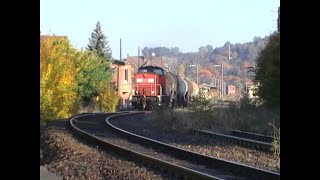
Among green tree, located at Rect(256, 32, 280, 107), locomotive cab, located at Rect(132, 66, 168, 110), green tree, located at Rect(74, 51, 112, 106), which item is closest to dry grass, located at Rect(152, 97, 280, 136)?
green tree, located at Rect(256, 32, 280, 107)

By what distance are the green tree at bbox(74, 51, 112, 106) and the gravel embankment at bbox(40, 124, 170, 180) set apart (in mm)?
25249

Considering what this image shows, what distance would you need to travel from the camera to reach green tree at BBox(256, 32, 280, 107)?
17516 mm

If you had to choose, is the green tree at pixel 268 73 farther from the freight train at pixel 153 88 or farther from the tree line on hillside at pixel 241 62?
the freight train at pixel 153 88

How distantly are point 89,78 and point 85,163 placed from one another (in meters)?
31.2

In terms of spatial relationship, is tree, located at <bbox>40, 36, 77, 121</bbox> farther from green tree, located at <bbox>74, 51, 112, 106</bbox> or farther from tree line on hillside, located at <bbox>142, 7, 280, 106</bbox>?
green tree, located at <bbox>74, 51, 112, 106</bbox>

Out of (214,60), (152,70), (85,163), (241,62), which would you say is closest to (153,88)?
(152,70)

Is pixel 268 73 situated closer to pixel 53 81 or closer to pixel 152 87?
pixel 53 81

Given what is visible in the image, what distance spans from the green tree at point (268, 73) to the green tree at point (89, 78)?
2098cm

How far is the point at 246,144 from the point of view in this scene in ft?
38.4

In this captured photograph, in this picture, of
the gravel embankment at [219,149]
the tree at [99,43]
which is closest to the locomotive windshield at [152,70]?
the gravel embankment at [219,149]

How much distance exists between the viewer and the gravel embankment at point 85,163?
8141 mm
